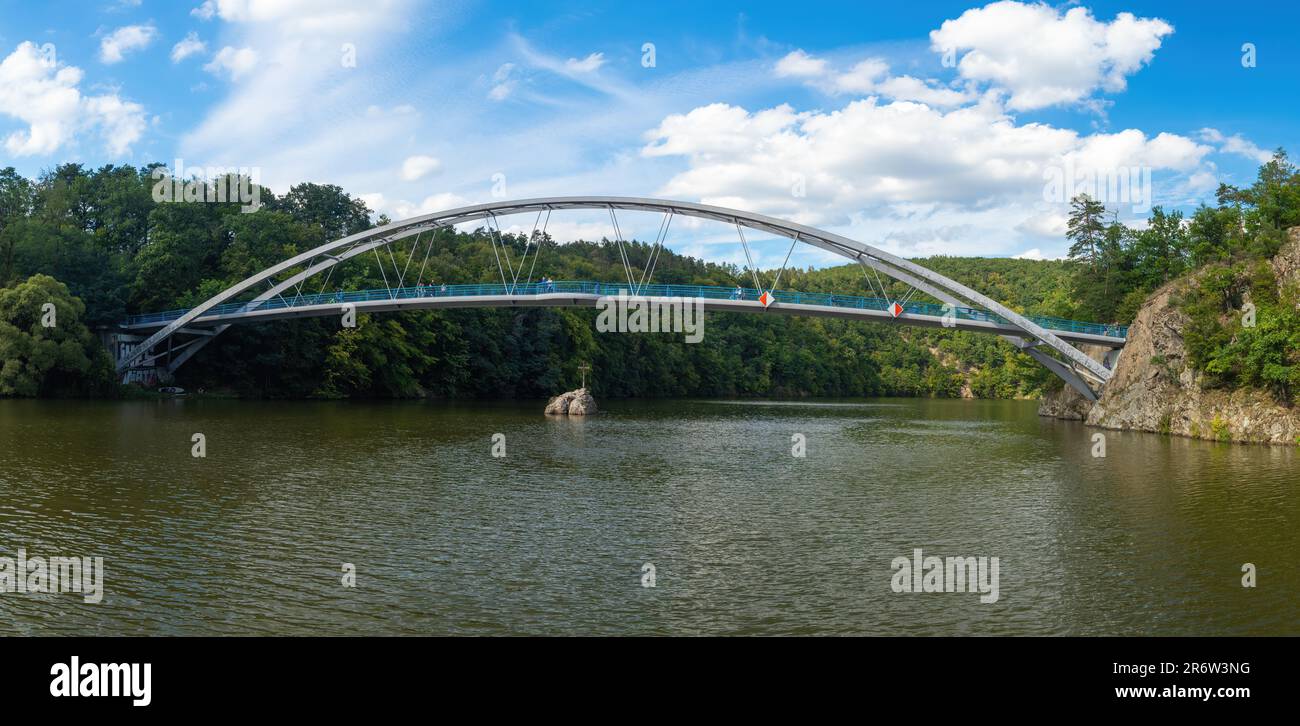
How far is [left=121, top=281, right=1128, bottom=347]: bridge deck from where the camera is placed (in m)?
46.3

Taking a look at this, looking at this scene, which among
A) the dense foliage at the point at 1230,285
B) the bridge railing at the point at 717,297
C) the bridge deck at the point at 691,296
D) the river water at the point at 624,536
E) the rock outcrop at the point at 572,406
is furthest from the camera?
the rock outcrop at the point at 572,406

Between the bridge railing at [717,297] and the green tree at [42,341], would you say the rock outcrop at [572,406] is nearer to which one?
the bridge railing at [717,297]

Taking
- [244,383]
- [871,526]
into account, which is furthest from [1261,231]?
[244,383]

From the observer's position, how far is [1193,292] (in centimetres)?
3991

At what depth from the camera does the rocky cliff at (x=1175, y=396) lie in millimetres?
35031

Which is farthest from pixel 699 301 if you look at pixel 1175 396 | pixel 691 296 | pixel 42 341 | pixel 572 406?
pixel 42 341

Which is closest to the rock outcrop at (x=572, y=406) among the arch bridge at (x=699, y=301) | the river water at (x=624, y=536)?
the arch bridge at (x=699, y=301)

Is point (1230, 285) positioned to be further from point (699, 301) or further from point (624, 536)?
point (624, 536)

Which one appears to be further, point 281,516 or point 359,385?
point 359,385

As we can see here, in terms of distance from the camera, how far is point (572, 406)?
50.0 metres

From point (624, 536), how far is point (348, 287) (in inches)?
2189

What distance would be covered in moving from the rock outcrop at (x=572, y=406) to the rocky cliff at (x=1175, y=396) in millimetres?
28524
